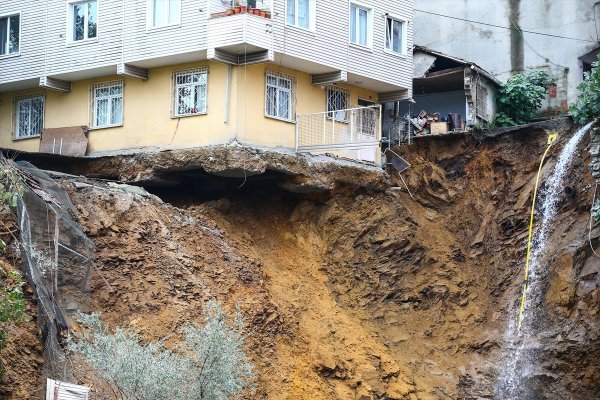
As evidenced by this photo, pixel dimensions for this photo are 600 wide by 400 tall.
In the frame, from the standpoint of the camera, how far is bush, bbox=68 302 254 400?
919 inches

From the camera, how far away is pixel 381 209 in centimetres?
3409

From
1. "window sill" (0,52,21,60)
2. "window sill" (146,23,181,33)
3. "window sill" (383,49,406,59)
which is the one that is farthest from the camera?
"window sill" (383,49,406,59)

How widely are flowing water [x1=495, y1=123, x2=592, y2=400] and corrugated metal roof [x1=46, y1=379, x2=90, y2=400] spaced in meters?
12.2

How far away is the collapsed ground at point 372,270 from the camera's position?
94.4 ft

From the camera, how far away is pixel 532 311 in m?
32.2

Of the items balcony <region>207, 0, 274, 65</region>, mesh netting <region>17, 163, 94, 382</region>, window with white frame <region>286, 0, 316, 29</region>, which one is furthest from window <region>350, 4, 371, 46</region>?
mesh netting <region>17, 163, 94, 382</region>

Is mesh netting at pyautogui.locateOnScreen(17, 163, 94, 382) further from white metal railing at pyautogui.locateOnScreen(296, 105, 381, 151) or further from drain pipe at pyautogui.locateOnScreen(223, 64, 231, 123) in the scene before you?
white metal railing at pyautogui.locateOnScreen(296, 105, 381, 151)

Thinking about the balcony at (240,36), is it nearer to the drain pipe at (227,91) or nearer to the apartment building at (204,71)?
the apartment building at (204,71)

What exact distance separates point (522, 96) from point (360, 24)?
620cm

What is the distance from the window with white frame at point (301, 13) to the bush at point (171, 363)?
472 inches

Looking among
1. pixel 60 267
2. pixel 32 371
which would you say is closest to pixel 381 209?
pixel 60 267

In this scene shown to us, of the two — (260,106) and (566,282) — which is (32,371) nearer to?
(260,106)

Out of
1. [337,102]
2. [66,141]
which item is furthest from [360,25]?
[66,141]

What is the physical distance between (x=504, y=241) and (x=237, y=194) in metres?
7.58
